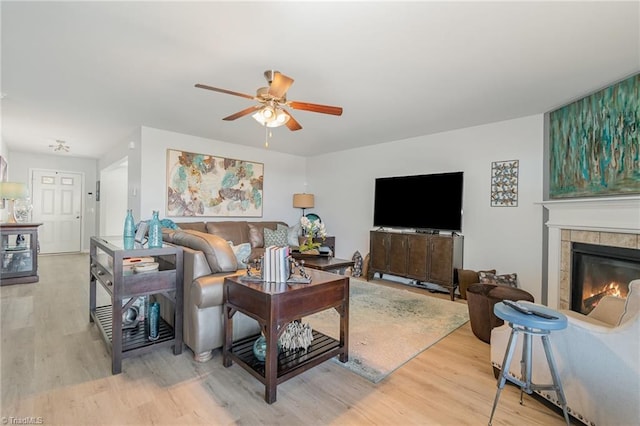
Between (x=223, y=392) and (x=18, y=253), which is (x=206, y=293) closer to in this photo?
(x=223, y=392)

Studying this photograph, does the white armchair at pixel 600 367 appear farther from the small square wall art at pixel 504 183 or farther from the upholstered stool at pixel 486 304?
the small square wall art at pixel 504 183

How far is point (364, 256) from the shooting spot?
5.46m

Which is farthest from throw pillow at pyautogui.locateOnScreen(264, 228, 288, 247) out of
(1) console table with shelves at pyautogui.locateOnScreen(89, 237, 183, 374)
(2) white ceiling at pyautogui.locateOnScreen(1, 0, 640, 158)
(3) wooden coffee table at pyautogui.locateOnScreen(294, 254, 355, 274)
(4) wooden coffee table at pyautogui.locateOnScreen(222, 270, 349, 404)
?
(4) wooden coffee table at pyautogui.locateOnScreen(222, 270, 349, 404)

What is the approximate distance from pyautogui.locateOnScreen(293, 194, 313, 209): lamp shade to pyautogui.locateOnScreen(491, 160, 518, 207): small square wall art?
3340 mm

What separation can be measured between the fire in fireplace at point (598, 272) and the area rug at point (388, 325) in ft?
3.69

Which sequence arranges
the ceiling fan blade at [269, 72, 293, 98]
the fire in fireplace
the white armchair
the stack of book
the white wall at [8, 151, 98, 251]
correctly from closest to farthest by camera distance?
the white armchair < the stack of book < the ceiling fan blade at [269, 72, 293, 98] < the fire in fireplace < the white wall at [8, 151, 98, 251]

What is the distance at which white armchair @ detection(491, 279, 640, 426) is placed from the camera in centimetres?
134

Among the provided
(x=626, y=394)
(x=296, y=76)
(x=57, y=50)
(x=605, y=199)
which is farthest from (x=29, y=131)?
(x=605, y=199)

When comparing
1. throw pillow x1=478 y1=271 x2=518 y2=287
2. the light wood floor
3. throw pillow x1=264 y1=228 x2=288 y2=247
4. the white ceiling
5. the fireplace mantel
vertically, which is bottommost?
the light wood floor

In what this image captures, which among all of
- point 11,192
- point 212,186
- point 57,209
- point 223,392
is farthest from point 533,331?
point 57,209

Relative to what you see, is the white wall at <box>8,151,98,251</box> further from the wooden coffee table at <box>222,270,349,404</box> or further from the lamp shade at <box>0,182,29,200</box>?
the wooden coffee table at <box>222,270,349,404</box>

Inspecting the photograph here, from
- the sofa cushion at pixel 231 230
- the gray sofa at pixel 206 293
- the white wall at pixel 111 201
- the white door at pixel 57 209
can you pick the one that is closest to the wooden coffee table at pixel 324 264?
the gray sofa at pixel 206 293

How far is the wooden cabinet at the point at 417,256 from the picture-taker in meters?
3.99

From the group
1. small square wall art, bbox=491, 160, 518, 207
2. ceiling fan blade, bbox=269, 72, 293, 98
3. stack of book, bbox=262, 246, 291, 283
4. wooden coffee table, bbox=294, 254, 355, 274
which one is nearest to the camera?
stack of book, bbox=262, 246, 291, 283
